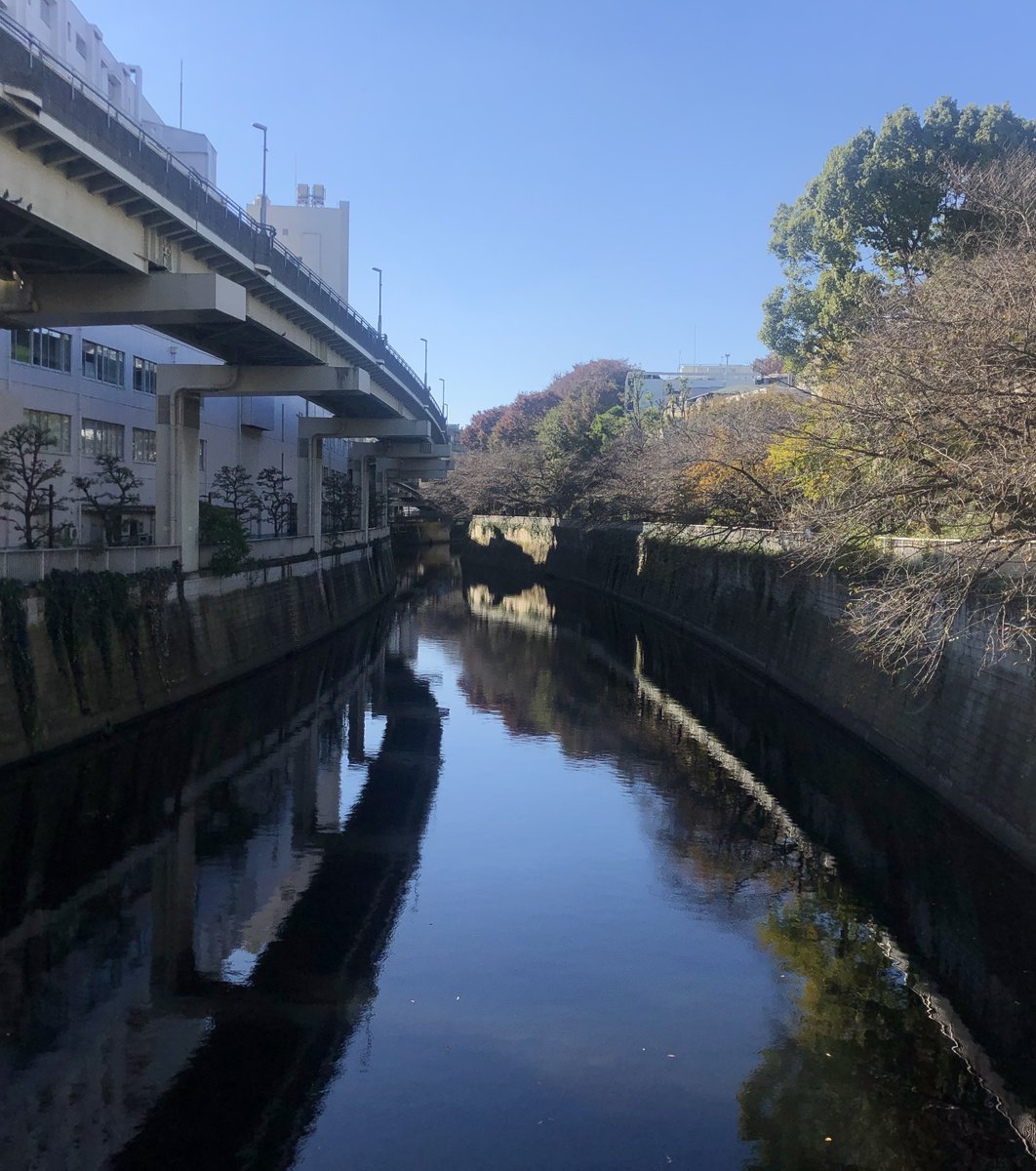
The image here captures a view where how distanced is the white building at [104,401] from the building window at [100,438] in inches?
1.1

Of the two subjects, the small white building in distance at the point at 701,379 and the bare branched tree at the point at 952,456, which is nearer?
the bare branched tree at the point at 952,456

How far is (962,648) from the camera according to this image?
17391mm

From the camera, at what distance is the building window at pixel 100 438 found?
32.3m

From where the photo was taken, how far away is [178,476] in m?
26.8

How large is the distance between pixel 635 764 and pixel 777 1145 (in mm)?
12589

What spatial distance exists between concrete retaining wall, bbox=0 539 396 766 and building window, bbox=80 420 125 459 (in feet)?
19.9

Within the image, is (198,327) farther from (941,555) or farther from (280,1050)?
(280,1050)

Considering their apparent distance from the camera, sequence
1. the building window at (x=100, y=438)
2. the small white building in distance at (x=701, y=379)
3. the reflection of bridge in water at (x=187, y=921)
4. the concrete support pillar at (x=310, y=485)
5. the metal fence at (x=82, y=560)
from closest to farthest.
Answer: the reflection of bridge in water at (x=187, y=921)
the metal fence at (x=82, y=560)
the building window at (x=100, y=438)
the concrete support pillar at (x=310, y=485)
the small white building in distance at (x=701, y=379)

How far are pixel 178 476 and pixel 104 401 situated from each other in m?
8.08

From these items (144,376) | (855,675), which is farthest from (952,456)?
(144,376)

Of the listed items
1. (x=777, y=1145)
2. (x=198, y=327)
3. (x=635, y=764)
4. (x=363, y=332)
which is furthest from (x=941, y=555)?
(x=363, y=332)

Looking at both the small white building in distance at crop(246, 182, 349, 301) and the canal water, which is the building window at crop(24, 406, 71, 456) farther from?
the small white building in distance at crop(246, 182, 349, 301)

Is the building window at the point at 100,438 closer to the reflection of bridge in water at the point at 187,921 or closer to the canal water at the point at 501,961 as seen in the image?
the reflection of bridge in water at the point at 187,921

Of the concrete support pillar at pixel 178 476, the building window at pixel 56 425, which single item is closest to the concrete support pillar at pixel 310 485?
the building window at pixel 56 425
